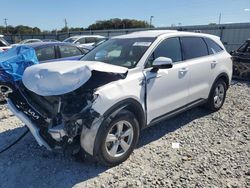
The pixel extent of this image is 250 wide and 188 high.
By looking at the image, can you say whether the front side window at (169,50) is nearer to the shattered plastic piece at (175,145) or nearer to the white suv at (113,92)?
the white suv at (113,92)

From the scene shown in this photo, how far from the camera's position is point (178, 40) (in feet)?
15.9

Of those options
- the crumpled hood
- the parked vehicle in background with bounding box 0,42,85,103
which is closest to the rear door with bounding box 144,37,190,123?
the crumpled hood

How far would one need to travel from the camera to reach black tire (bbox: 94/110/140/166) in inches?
133

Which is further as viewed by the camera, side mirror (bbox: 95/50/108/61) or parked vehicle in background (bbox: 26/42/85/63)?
parked vehicle in background (bbox: 26/42/85/63)

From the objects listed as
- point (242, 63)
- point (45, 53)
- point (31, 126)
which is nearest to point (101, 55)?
point (31, 126)

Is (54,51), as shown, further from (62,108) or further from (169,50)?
(62,108)

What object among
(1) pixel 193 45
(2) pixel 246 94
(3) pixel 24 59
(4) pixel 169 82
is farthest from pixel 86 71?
(2) pixel 246 94

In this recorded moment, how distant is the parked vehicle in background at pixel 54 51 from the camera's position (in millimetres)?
7445

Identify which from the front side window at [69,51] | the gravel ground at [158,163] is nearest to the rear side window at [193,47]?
the gravel ground at [158,163]

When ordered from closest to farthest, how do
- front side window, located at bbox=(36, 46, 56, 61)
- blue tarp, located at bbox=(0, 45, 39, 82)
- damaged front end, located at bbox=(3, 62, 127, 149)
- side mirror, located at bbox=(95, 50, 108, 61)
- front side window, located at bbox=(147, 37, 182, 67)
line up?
damaged front end, located at bbox=(3, 62, 127, 149) < front side window, located at bbox=(147, 37, 182, 67) < side mirror, located at bbox=(95, 50, 108, 61) < blue tarp, located at bbox=(0, 45, 39, 82) < front side window, located at bbox=(36, 46, 56, 61)

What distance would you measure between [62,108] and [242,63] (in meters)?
7.82

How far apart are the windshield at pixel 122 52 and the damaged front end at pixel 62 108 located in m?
0.63

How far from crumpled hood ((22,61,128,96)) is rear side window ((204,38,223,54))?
113 inches

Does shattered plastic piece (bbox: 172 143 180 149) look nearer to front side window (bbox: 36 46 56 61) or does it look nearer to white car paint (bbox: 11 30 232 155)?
white car paint (bbox: 11 30 232 155)
